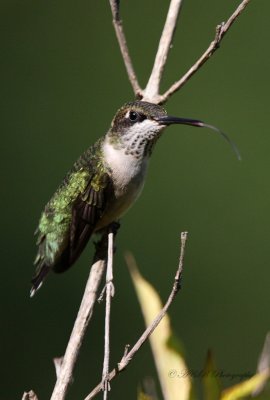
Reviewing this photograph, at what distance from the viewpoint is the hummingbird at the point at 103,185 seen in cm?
256

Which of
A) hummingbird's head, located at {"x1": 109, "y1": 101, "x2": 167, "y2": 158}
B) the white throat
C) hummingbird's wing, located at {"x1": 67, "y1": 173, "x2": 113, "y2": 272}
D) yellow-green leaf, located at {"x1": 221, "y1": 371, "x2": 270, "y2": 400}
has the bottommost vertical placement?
hummingbird's wing, located at {"x1": 67, "y1": 173, "x2": 113, "y2": 272}

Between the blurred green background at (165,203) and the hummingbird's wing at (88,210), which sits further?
the blurred green background at (165,203)

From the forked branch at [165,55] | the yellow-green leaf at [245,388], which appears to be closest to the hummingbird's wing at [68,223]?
the forked branch at [165,55]

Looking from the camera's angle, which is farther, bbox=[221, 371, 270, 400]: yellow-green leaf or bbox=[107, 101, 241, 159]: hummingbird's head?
bbox=[107, 101, 241, 159]: hummingbird's head

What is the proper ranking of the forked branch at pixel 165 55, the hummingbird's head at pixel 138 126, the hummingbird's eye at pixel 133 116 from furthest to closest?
the hummingbird's eye at pixel 133 116
the hummingbird's head at pixel 138 126
the forked branch at pixel 165 55

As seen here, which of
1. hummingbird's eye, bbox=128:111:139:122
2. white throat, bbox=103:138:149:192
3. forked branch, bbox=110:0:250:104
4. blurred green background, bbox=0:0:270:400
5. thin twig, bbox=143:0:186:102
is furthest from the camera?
blurred green background, bbox=0:0:270:400

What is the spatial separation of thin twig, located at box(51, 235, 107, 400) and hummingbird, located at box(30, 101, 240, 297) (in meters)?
0.41

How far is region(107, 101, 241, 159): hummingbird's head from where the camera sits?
2361mm

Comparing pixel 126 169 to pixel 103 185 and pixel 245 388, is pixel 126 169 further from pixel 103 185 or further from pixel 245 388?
pixel 245 388

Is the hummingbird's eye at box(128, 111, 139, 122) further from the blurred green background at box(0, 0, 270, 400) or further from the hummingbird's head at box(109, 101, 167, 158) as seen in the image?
the blurred green background at box(0, 0, 270, 400)

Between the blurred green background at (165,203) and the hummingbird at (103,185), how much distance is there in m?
1.62

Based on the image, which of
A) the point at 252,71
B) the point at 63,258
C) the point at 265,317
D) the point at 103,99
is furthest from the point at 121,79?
the point at 63,258

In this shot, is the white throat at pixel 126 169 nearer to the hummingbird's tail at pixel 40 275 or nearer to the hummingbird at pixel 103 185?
the hummingbird at pixel 103 185

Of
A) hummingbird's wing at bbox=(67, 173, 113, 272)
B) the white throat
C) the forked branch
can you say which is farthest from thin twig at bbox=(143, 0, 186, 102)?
hummingbird's wing at bbox=(67, 173, 113, 272)
